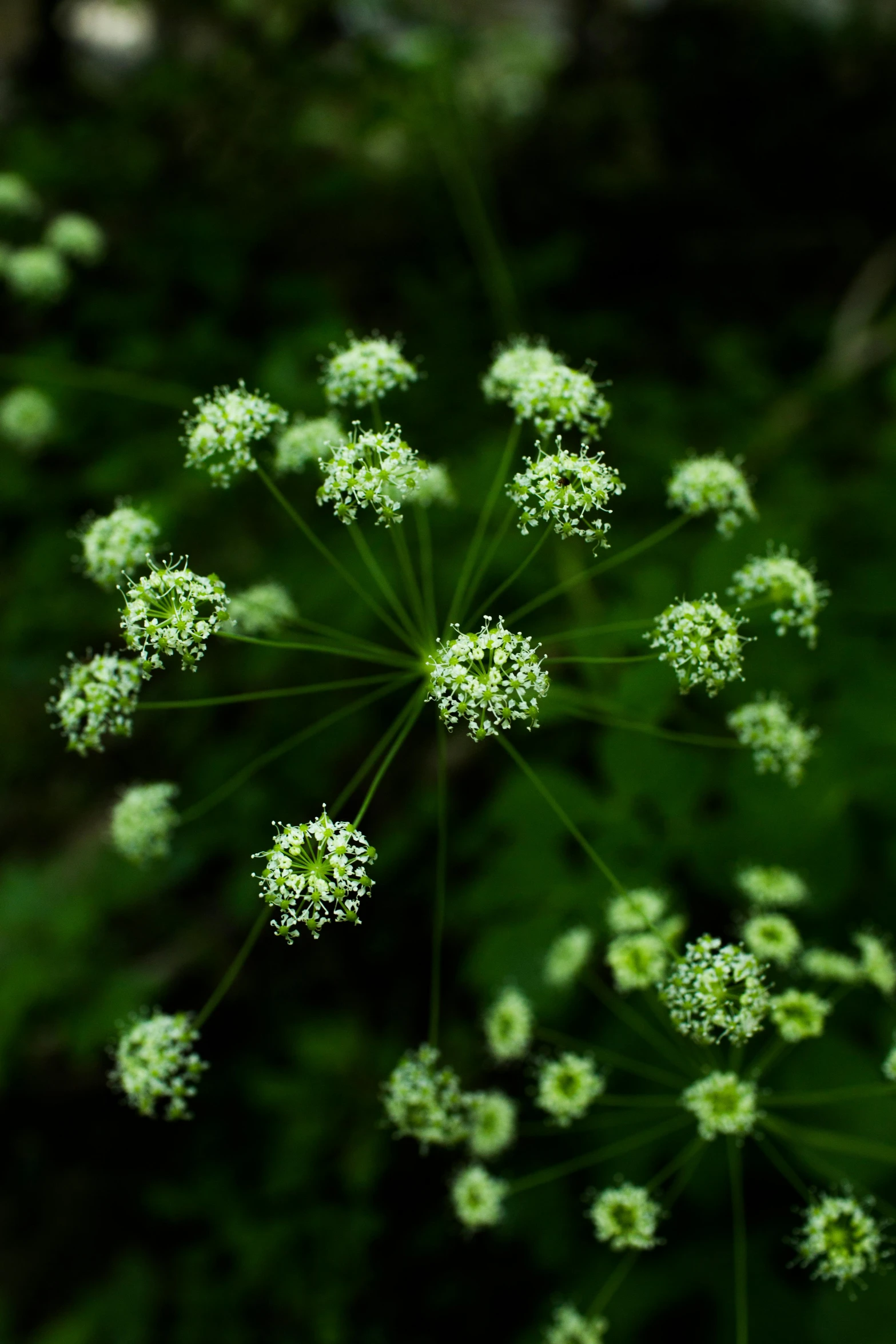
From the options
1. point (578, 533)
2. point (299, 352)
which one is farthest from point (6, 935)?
point (578, 533)

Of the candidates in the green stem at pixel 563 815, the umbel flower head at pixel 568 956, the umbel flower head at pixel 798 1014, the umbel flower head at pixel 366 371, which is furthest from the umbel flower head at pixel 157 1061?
the umbel flower head at pixel 366 371

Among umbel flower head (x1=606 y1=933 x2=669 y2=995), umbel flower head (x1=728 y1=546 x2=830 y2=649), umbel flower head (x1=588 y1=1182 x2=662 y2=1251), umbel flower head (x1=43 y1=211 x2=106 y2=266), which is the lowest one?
umbel flower head (x1=588 y1=1182 x2=662 y2=1251)

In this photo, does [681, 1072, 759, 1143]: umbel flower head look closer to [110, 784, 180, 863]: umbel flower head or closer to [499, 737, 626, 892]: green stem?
[499, 737, 626, 892]: green stem

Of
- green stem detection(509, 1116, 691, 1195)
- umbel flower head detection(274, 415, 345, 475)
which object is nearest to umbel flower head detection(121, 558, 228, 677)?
umbel flower head detection(274, 415, 345, 475)

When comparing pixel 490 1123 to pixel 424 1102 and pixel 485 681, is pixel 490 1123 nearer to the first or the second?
pixel 424 1102

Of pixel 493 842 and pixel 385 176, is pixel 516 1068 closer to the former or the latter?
pixel 493 842
